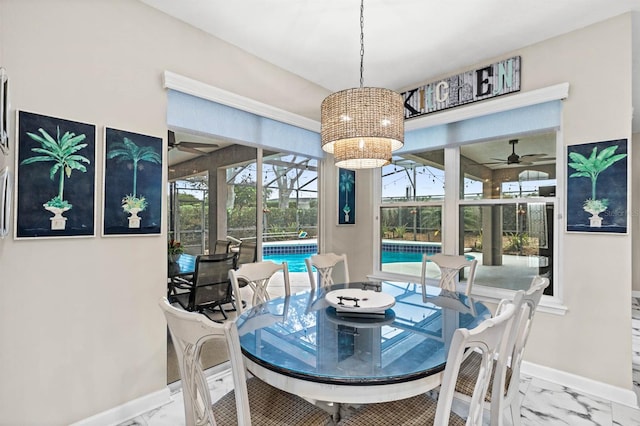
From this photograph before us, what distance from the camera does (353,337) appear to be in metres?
1.51

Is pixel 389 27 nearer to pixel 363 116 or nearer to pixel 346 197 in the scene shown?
pixel 363 116

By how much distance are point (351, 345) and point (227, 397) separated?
0.62m

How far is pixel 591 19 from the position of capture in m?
2.31

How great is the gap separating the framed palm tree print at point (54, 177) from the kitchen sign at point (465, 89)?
2.86m

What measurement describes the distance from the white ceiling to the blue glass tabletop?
1.99 m

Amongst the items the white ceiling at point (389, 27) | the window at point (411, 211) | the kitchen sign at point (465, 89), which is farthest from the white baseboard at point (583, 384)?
the white ceiling at point (389, 27)

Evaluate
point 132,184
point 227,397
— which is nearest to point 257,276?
point 227,397

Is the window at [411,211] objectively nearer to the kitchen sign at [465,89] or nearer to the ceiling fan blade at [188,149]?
the kitchen sign at [465,89]

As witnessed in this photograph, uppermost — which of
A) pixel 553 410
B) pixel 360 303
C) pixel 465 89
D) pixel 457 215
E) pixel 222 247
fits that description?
pixel 465 89

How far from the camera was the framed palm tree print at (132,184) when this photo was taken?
2.03 meters

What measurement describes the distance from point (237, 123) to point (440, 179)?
83.5 inches

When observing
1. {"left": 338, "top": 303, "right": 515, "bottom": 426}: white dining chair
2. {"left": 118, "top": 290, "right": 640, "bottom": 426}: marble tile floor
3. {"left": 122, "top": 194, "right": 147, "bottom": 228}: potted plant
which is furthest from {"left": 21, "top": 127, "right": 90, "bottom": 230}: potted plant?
{"left": 338, "top": 303, "right": 515, "bottom": 426}: white dining chair

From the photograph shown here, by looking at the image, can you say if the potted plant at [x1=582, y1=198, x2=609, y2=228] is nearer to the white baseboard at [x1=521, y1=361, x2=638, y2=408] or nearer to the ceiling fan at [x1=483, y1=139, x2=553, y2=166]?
the ceiling fan at [x1=483, y1=139, x2=553, y2=166]

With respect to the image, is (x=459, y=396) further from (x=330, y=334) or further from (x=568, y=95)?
(x=568, y=95)
